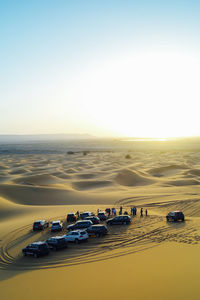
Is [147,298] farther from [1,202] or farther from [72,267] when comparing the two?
[1,202]

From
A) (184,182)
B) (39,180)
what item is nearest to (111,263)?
(184,182)

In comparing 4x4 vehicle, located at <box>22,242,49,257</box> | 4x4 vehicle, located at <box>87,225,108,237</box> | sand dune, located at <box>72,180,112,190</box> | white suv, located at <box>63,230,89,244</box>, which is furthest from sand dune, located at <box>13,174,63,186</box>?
4x4 vehicle, located at <box>22,242,49,257</box>

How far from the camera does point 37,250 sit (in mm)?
15258

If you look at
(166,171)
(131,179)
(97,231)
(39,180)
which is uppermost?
(97,231)

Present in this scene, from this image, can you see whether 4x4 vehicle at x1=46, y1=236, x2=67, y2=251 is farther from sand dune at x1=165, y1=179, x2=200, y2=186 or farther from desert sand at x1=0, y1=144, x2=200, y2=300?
sand dune at x1=165, y1=179, x2=200, y2=186

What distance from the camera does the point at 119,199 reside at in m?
36.4

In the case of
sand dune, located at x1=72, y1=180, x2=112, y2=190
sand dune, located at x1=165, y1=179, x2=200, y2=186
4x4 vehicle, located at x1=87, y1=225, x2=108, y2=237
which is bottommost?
sand dune, located at x1=72, y1=180, x2=112, y2=190

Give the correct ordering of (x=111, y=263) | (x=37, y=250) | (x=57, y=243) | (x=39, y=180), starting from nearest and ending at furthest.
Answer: (x=111, y=263)
(x=37, y=250)
(x=57, y=243)
(x=39, y=180)

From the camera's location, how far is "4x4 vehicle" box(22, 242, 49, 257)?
15.3 m

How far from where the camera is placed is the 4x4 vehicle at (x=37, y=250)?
15289 mm

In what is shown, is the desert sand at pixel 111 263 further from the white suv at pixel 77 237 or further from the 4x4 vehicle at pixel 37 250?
the white suv at pixel 77 237

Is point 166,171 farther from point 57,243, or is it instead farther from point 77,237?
point 57,243

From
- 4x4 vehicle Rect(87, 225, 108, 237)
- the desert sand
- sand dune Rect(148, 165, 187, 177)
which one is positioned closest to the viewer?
the desert sand

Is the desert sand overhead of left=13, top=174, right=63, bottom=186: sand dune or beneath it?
overhead
